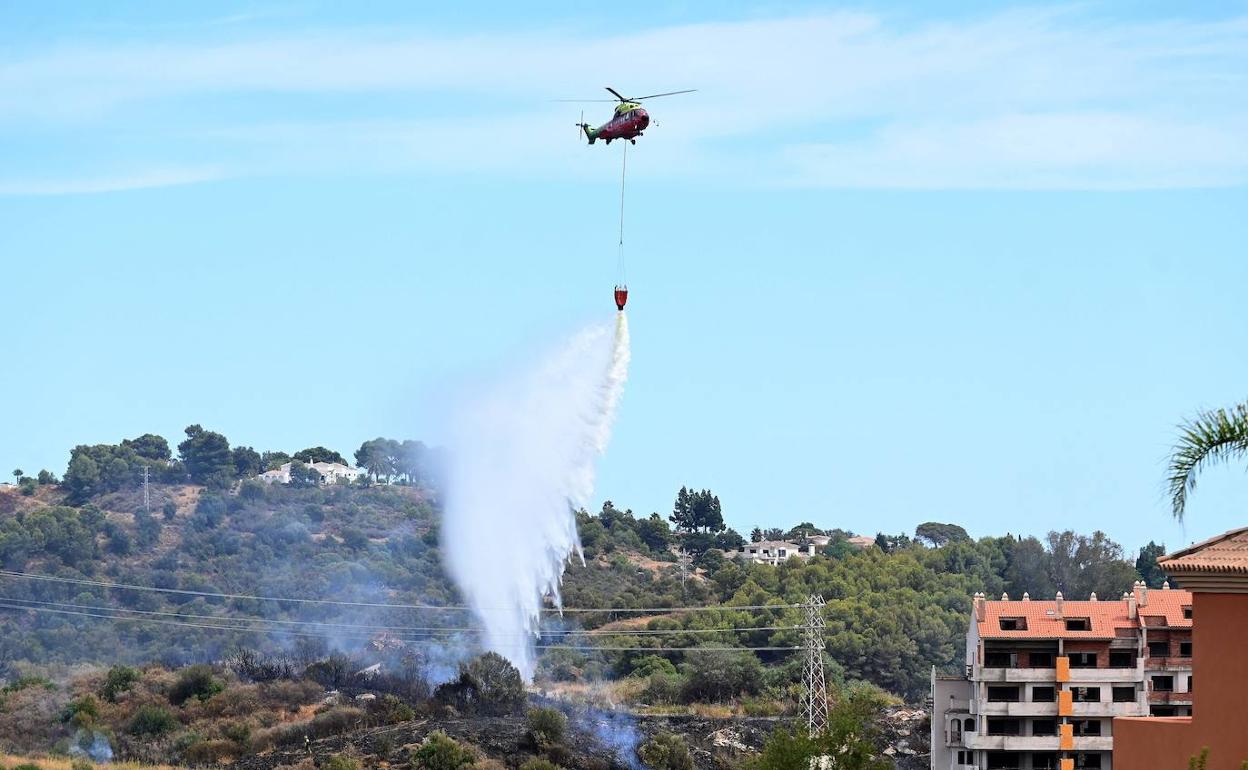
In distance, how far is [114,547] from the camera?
168m

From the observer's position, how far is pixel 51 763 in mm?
91000

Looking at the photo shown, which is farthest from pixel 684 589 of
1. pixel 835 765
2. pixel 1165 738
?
pixel 1165 738

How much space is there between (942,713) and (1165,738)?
241 feet

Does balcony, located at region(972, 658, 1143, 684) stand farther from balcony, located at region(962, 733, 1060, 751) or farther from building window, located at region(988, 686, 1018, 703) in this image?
balcony, located at region(962, 733, 1060, 751)

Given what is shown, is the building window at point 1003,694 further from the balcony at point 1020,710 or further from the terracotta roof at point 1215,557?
the terracotta roof at point 1215,557

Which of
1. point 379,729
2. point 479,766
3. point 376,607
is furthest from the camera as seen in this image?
point 376,607

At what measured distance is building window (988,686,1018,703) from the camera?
98.8 metres

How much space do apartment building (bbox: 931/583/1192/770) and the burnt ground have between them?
5552 mm

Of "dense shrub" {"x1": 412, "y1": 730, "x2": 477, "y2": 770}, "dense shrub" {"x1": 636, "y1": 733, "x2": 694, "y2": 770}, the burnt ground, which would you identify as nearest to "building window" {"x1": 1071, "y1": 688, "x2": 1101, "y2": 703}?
the burnt ground

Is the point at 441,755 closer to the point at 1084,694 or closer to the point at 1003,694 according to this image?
the point at 1003,694

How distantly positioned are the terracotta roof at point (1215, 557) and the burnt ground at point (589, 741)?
66636 mm

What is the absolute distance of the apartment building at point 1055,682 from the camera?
3836 inches

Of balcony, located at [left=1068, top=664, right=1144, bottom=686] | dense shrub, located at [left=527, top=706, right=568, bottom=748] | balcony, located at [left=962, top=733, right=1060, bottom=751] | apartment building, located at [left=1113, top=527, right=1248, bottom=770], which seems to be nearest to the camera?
apartment building, located at [left=1113, top=527, right=1248, bottom=770]

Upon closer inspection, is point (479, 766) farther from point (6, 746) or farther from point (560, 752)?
point (6, 746)
